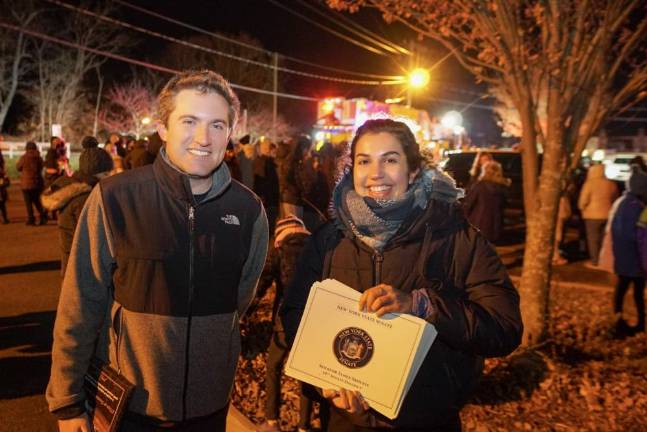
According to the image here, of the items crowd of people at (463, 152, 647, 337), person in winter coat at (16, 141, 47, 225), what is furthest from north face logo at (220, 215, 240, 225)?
person in winter coat at (16, 141, 47, 225)

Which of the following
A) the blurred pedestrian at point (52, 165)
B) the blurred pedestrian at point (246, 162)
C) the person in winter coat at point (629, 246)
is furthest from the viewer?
the blurred pedestrian at point (52, 165)

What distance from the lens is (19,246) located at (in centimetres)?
1009

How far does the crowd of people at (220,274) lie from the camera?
200 cm

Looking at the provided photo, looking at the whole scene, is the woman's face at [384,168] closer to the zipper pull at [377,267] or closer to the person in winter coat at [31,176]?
the zipper pull at [377,267]

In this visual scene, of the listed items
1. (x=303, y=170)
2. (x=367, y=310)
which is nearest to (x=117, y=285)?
(x=367, y=310)

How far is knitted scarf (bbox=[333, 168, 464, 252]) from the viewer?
6.93 ft

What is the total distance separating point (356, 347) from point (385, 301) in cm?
23

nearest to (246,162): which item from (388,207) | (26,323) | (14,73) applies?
(26,323)

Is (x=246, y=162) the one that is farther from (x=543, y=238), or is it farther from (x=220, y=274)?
(x=220, y=274)

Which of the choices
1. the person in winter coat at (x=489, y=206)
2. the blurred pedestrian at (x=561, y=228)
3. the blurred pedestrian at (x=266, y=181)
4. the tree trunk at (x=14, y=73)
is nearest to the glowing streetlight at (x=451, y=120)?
the tree trunk at (x=14, y=73)

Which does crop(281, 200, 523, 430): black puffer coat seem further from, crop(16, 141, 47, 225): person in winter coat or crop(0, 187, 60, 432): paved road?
crop(16, 141, 47, 225): person in winter coat

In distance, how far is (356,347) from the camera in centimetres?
195

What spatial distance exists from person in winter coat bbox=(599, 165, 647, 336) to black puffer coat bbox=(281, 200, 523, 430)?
4729 mm

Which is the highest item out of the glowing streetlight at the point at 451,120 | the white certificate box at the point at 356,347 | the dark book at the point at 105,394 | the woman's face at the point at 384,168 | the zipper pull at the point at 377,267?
A: the glowing streetlight at the point at 451,120
